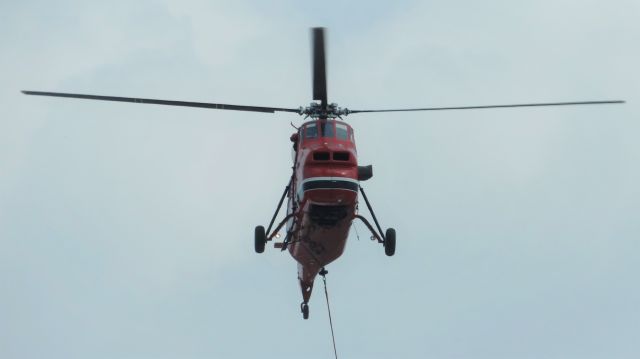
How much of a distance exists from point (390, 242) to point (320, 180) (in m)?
4.55

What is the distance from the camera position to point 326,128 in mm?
27547

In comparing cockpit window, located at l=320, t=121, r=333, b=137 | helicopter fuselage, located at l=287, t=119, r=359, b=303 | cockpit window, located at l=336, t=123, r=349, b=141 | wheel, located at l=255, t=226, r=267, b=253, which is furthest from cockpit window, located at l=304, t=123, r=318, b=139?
wheel, located at l=255, t=226, r=267, b=253

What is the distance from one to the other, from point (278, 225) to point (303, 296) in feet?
17.5

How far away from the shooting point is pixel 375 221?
2964cm

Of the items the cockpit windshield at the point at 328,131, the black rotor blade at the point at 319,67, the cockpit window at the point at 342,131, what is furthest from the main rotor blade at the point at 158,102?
the cockpit window at the point at 342,131

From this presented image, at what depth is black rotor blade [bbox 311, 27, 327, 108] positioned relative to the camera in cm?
2523

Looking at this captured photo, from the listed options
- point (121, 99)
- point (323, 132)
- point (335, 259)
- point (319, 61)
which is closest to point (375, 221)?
point (335, 259)

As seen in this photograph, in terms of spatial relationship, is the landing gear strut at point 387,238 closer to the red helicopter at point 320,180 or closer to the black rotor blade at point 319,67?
the red helicopter at point 320,180

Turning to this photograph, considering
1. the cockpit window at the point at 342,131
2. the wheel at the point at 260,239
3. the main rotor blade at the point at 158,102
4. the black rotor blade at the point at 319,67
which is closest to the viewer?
the black rotor blade at the point at 319,67

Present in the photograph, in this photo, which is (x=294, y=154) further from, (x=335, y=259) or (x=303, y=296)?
(x=303, y=296)

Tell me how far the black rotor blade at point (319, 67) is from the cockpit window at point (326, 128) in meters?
1.22

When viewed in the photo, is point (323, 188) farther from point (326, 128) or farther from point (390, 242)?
point (390, 242)

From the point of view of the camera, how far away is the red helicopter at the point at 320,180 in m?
26.3

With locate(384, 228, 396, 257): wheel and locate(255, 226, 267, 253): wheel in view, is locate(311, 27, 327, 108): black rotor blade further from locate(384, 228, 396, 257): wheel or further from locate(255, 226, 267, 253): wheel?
locate(384, 228, 396, 257): wheel
